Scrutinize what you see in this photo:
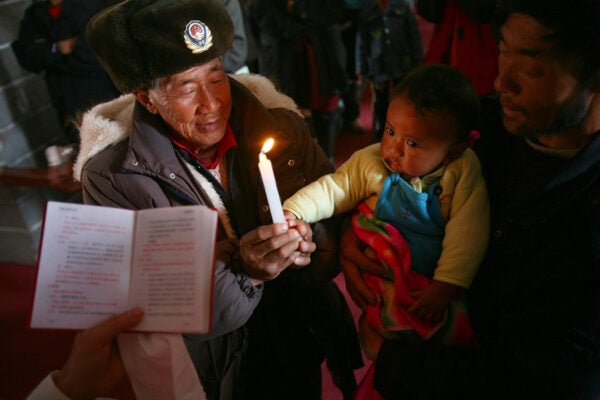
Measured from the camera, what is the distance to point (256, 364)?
5.46 ft

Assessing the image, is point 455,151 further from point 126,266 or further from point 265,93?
point 126,266

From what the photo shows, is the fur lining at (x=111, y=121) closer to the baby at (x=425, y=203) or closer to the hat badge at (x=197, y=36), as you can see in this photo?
the hat badge at (x=197, y=36)

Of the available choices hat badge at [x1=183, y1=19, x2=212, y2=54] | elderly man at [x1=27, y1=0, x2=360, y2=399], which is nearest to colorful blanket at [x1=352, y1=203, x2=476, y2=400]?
elderly man at [x1=27, y1=0, x2=360, y2=399]

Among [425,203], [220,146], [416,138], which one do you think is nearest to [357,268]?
A: [425,203]

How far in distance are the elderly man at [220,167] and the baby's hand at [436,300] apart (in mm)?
329

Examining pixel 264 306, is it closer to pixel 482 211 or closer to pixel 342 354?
pixel 342 354

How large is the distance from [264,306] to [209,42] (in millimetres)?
938

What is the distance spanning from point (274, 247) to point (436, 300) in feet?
1.47

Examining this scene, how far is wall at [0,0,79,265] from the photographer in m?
3.00

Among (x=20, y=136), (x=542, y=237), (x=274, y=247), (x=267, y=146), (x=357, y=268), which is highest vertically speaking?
(x=267, y=146)

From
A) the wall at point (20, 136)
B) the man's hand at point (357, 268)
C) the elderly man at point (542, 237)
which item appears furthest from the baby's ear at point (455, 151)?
the wall at point (20, 136)

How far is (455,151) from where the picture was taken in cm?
Result: 121

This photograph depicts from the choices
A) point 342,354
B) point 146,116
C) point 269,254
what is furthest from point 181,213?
point 342,354

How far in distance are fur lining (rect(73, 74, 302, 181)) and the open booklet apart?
52 centimetres
